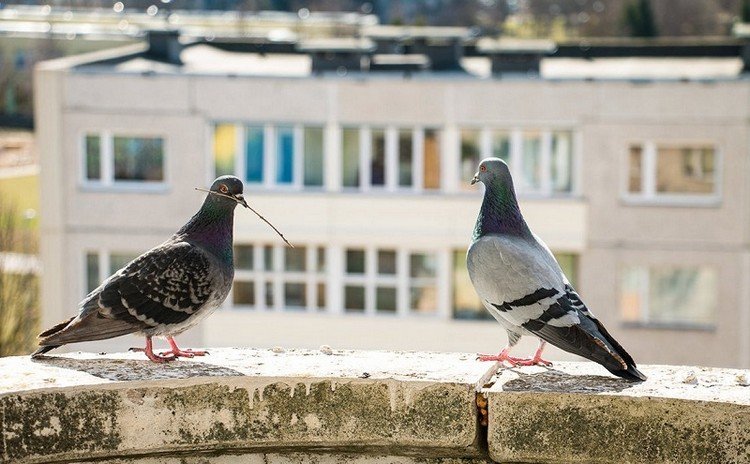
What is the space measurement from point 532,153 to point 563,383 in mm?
24838

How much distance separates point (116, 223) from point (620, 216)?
10483 mm

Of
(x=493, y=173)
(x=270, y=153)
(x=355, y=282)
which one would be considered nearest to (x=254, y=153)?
(x=270, y=153)

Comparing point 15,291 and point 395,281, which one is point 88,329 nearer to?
point 395,281

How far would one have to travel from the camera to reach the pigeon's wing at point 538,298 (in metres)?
5.36

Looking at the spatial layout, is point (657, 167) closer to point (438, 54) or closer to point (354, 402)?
point (438, 54)

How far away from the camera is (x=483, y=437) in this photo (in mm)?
4758

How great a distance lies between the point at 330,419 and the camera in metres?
4.79

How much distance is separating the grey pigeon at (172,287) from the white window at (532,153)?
23.8 m

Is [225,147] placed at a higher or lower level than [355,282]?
higher

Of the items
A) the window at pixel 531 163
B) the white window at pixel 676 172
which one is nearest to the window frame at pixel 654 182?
the white window at pixel 676 172

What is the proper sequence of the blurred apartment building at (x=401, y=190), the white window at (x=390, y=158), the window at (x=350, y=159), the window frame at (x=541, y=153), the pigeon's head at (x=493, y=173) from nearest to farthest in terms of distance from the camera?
the pigeon's head at (x=493, y=173) → the blurred apartment building at (x=401, y=190) → the window frame at (x=541, y=153) → the white window at (x=390, y=158) → the window at (x=350, y=159)

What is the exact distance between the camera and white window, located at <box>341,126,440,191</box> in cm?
3000

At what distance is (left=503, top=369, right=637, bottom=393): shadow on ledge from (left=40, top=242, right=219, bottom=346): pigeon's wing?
51.4 inches

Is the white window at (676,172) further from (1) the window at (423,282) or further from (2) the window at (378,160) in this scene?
(2) the window at (378,160)
